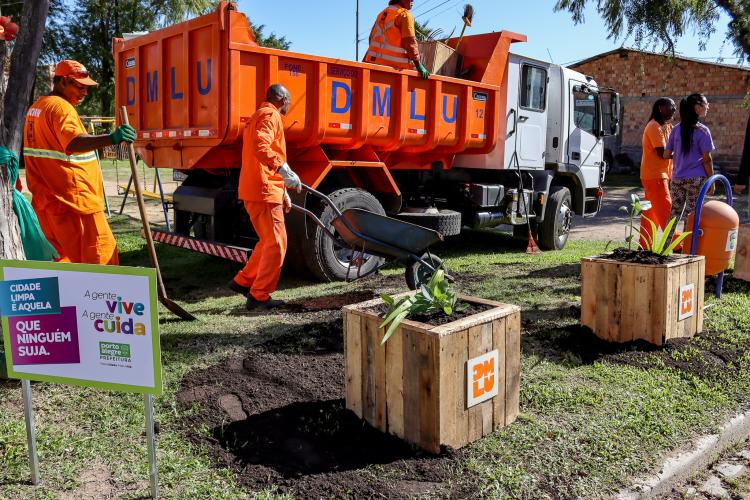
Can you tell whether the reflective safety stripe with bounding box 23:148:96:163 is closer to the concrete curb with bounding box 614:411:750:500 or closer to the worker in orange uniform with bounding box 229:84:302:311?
the worker in orange uniform with bounding box 229:84:302:311

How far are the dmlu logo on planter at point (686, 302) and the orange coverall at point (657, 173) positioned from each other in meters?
2.40

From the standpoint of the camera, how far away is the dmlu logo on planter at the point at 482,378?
3.09 metres

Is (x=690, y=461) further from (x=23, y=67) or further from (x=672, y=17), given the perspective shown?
(x=672, y=17)

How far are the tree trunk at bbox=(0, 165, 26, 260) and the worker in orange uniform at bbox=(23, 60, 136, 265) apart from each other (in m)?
0.23

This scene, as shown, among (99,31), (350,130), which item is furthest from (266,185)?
(99,31)

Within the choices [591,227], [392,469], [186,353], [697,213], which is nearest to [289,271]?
[186,353]

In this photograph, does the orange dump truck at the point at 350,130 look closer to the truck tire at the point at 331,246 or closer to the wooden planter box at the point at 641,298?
the truck tire at the point at 331,246

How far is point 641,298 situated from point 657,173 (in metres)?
3.04

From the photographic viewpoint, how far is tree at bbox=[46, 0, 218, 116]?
3222 cm

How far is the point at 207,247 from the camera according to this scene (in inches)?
260

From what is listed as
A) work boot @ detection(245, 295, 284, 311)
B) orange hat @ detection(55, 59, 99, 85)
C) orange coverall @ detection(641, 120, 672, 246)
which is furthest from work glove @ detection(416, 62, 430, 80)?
orange hat @ detection(55, 59, 99, 85)

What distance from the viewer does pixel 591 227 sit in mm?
12844

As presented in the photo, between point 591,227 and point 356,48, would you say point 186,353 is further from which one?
point 356,48

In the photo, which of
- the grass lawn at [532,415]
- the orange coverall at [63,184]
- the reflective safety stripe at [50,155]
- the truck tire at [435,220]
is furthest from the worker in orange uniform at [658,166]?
the reflective safety stripe at [50,155]
